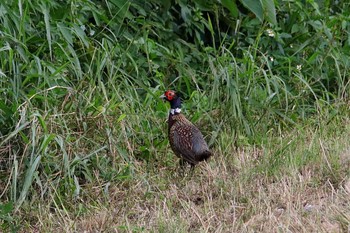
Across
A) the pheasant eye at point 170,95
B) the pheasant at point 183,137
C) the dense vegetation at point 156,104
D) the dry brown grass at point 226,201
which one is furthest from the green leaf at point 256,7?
the pheasant eye at point 170,95

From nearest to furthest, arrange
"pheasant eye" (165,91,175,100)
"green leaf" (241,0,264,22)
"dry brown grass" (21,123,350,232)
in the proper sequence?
"green leaf" (241,0,264,22)
"dry brown grass" (21,123,350,232)
"pheasant eye" (165,91,175,100)

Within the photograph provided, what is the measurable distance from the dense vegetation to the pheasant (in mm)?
116

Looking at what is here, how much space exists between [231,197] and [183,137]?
0.85m

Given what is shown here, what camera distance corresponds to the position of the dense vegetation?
5.78m

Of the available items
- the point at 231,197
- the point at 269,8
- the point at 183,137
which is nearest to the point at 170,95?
the point at 183,137

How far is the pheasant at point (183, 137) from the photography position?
20.9 ft

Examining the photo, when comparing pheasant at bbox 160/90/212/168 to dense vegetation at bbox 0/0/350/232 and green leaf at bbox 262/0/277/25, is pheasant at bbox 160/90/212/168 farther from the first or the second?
green leaf at bbox 262/0/277/25

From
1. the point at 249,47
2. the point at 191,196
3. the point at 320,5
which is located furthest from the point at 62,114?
the point at 320,5

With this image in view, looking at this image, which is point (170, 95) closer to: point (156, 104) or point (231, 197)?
point (156, 104)

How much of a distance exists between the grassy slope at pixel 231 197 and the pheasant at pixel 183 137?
0.11m

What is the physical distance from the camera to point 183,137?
645 centimetres

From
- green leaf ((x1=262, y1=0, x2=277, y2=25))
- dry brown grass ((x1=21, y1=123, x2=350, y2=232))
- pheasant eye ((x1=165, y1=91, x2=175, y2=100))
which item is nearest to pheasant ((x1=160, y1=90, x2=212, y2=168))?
pheasant eye ((x1=165, y1=91, x2=175, y2=100))

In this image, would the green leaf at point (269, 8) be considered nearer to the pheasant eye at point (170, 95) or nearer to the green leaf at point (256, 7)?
the green leaf at point (256, 7)

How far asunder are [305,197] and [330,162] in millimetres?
487
